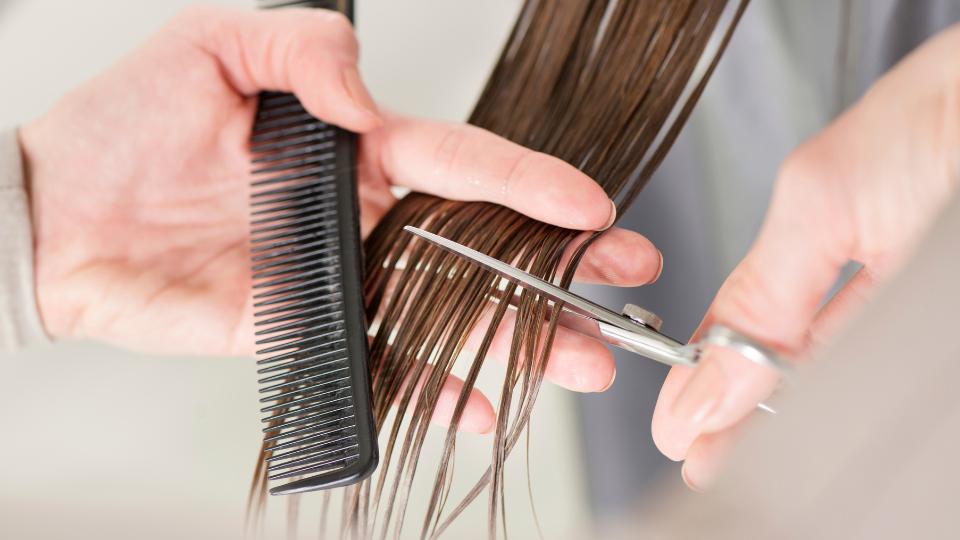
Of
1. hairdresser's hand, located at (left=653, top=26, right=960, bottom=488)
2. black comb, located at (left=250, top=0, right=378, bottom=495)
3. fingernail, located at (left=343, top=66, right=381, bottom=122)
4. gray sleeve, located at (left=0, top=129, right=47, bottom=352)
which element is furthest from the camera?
gray sleeve, located at (left=0, top=129, right=47, bottom=352)

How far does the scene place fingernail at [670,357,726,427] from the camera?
0.57 meters

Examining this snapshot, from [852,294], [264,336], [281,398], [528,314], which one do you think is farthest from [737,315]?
[264,336]

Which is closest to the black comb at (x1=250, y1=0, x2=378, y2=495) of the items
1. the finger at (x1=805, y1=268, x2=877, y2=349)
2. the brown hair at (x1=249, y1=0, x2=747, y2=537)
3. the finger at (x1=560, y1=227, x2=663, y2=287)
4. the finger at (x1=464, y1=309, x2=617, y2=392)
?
the brown hair at (x1=249, y1=0, x2=747, y2=537)

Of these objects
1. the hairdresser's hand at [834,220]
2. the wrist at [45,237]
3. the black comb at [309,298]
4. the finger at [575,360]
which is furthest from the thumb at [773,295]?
the wrist at [45,237]

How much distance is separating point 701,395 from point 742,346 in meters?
0.05

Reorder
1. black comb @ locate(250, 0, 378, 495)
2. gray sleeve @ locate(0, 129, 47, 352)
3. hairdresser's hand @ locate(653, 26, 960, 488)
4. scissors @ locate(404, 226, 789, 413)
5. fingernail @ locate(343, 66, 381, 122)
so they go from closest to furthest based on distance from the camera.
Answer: hairdresser's hand @ locate(653, 26, 960, 488), scissors @ locate(404, 226, 789, 413), black comb @ locate(250, 0, 378, 495), fingernail @ locate(343, 66, 381, 122), gray sleeve @ locate(0, 129, 47, 352)

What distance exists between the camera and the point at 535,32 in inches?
40.8

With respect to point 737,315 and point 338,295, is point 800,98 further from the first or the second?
point 338,295

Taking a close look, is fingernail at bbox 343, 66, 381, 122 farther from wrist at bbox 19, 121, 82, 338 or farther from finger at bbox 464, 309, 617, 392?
wrist at bbox 19, 121, 82, 338

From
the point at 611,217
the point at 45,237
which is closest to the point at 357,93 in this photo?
the point at 611,217

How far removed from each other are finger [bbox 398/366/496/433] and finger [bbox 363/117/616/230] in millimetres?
187

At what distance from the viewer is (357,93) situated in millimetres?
909

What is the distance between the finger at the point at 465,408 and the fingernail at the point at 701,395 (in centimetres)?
21

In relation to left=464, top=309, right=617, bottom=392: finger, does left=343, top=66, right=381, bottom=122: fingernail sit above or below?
above
